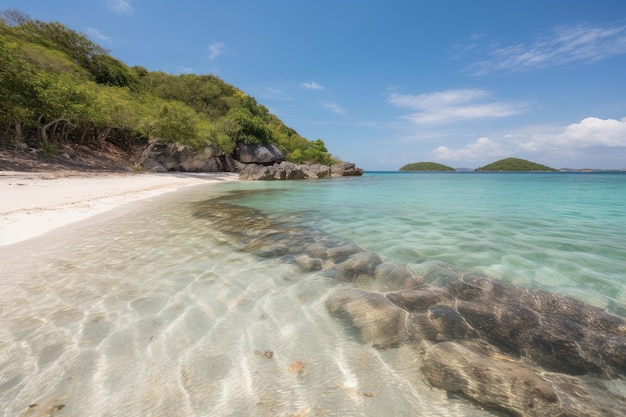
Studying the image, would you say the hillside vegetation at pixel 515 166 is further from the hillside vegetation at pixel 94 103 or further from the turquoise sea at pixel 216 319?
the turquoise sea at pixel 216 319

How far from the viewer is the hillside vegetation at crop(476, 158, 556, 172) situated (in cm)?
14975

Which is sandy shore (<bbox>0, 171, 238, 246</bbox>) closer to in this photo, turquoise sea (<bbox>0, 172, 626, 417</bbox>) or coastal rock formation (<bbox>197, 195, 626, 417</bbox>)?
turquoise sea (<bbox>0, 172, 626, 417</bbox>)

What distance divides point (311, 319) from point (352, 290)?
0.86m

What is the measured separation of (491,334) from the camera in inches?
104

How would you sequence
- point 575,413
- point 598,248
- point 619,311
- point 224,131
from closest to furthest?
point 575,413, point 619,311, point 598,248, point 224,131

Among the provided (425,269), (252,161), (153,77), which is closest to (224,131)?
(252,161)

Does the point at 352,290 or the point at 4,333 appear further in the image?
the point at 352,290

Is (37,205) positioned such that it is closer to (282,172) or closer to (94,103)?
(94,103)

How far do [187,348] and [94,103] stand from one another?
2753 centimetres

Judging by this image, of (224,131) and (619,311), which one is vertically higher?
(224,131)

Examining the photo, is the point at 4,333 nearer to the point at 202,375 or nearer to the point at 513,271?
the point at 202,375

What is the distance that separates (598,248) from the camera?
5.54 metres

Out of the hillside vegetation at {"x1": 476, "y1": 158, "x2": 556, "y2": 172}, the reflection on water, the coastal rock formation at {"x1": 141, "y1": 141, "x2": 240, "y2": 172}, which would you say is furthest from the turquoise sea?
the hillside vegetation at {"x1": 476, "y1": 158, "x2": 556, "y2": 172}

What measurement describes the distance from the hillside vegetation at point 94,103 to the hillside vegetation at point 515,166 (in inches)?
5953
